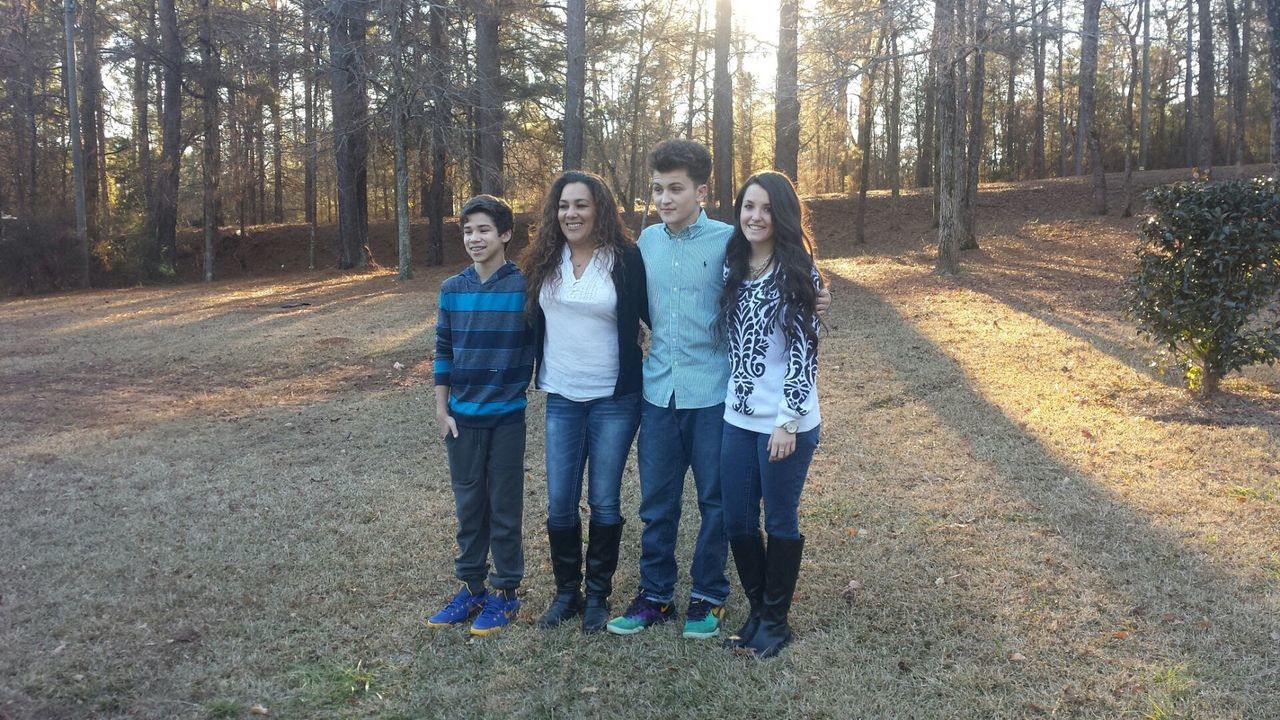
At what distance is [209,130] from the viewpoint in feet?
78.9

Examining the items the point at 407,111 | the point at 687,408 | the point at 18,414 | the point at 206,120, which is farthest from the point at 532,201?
the point at 687,408

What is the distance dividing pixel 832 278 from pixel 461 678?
528 inches

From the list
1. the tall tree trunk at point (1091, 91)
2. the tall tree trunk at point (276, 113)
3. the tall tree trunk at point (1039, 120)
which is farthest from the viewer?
the tall tree trunk at point (1039, 120)

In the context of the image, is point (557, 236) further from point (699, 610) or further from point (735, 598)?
point (735, 598)

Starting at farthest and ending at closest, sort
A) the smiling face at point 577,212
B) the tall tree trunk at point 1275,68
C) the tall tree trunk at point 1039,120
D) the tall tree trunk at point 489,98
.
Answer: the tall tree trunk at point 1039,120, the tall tree trunk at point 489,98, the tall tree trunk at point 1275,68, the smiling face at point 577,212

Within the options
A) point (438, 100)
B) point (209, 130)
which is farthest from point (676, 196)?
point (209, 130)

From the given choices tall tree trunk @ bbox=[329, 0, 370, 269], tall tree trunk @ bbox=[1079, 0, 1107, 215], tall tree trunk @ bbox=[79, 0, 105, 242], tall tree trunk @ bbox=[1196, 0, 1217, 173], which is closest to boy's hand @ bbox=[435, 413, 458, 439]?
tall tree trunk @ bbox=[1079, 0, 1107, 215]

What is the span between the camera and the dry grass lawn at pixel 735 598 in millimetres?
3084

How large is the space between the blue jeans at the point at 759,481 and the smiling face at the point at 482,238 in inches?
45.8

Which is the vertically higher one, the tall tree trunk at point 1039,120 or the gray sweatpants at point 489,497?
the tall tree trunk at point 1039,120

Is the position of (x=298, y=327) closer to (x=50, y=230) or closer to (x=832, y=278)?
(x=832, y=278)

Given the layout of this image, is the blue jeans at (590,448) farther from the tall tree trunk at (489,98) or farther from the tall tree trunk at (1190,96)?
the tall tree trunk at (1190,96)

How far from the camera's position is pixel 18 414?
8094 mm

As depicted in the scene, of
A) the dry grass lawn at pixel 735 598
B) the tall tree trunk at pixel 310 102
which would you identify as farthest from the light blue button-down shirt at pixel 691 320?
the tall tree trunk at pixel 310 102
